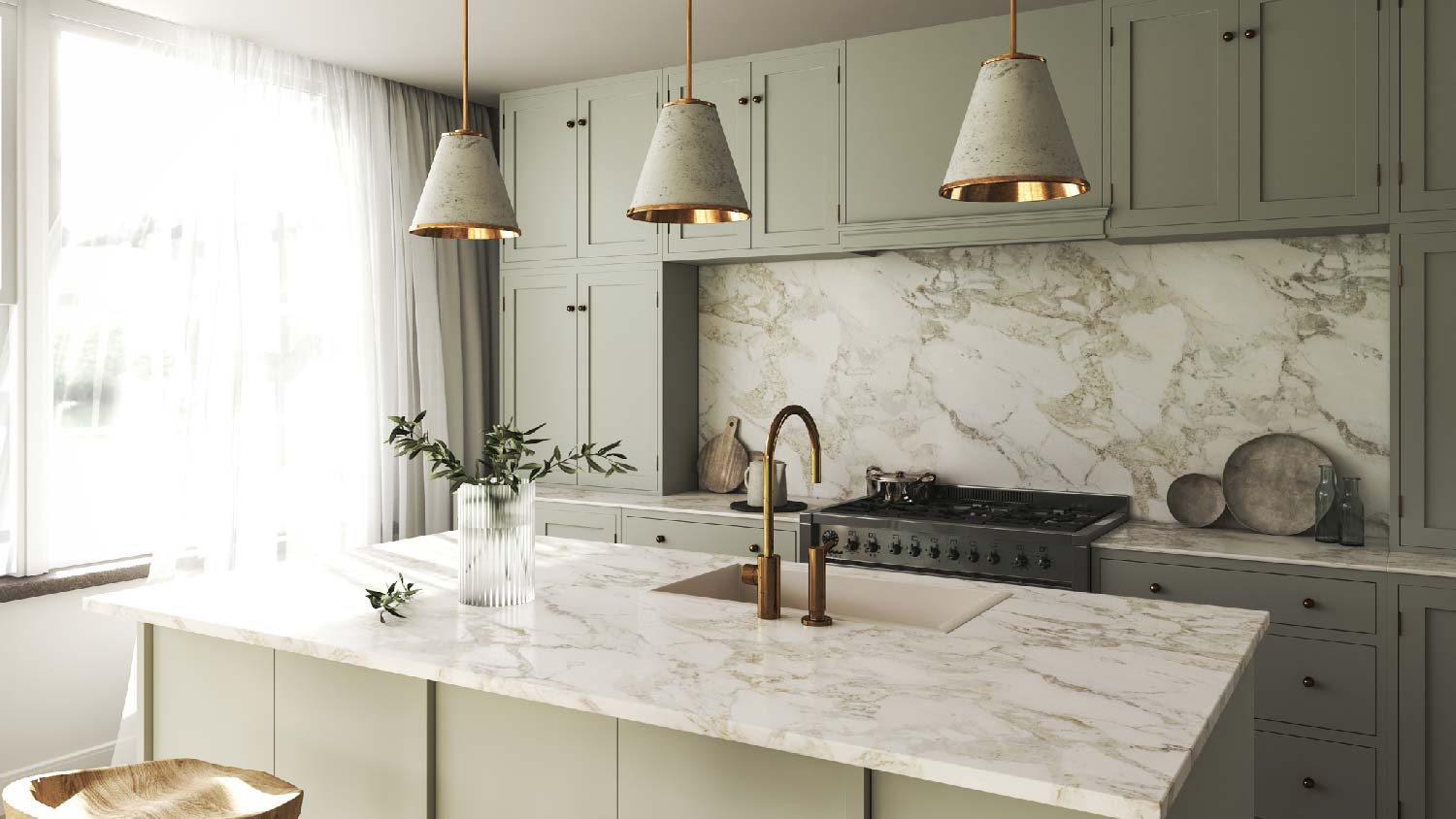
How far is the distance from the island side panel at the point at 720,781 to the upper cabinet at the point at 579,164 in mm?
2879

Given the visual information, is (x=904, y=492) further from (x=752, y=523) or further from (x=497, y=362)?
(x=497, y=362)

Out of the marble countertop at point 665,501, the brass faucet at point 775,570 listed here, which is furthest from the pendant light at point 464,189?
the marble countertop at point 665,501

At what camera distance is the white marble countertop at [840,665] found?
1.35 metres

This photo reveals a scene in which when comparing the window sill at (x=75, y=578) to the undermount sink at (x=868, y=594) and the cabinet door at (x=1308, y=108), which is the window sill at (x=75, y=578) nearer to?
the undermount sink at (x=868, y=594)

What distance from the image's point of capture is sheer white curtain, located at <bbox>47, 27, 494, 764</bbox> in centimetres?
368

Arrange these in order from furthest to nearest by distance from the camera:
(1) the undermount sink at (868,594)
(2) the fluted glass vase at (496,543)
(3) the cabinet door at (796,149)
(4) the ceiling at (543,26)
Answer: (3) the cabinet door at (796,149) < (4) the ceiling at (543,26) < (1) the undermount sink at (868,594) < (2) the fluted glass vase at (496,543)

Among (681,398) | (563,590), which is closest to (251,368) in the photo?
(681,398)

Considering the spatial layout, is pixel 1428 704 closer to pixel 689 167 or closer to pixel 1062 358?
pixel 1062 358

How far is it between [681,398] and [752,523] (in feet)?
2.78

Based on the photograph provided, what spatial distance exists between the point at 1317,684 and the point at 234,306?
12.7 feet

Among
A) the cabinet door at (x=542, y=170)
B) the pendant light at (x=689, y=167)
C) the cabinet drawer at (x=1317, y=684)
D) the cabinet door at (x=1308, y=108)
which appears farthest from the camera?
the cabinet door at (x=542, y=170)

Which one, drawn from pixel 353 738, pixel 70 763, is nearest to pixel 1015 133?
pixel 353 738

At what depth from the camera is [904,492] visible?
3998 millimetres

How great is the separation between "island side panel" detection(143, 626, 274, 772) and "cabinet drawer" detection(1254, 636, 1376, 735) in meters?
2.62
